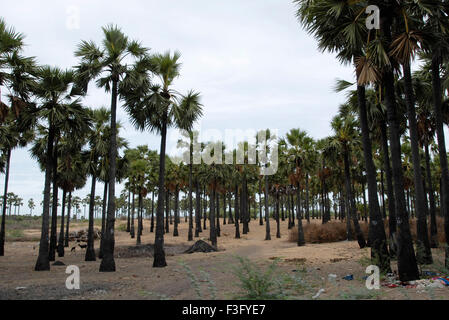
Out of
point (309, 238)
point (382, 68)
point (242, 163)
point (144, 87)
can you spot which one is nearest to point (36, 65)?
point (144, 87)

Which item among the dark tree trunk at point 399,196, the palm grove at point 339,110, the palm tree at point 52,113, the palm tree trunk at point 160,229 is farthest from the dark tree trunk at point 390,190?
the palm tree at point 52,113

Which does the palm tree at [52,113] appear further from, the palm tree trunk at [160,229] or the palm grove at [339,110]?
the palm tree trunk at [160,229]

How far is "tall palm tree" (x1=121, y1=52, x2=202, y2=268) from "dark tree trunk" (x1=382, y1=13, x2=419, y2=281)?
1071 centimetres

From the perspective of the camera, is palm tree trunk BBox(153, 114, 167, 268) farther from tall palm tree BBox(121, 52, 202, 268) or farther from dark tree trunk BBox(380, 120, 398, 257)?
dark tree trunk BBox(380, 120, 398, 257)

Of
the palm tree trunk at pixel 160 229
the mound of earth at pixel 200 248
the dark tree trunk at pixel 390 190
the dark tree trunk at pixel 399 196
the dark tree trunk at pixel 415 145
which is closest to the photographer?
the dark tree trunk at pixel 399 196

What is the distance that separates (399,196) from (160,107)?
39.7ft

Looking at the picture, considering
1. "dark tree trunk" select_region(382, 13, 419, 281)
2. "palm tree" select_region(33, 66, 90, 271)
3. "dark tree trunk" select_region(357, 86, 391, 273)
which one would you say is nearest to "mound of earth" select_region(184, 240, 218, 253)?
"palm tree" select_region(33, 66, 90, 271)

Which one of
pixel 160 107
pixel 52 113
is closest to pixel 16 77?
pixel 52 113

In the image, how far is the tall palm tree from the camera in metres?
17.5

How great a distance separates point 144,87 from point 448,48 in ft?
44.6

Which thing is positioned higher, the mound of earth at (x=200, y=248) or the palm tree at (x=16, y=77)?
the palm tree at (x=16, y=77)

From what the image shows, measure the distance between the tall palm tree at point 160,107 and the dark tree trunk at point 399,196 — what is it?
10707 millimetres

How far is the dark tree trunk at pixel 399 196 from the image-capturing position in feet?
31.1
